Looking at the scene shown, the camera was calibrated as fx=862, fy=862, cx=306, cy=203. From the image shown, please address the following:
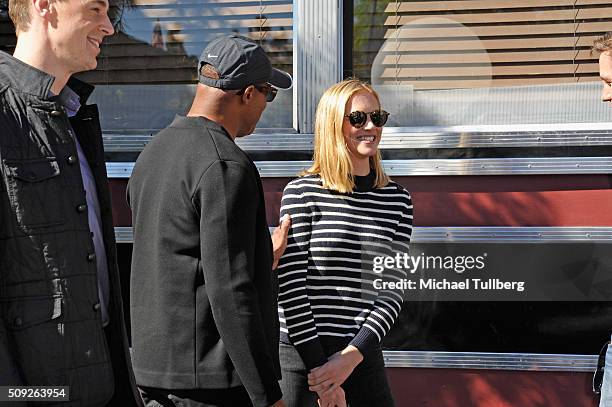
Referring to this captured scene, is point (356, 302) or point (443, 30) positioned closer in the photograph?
point (356, 302)

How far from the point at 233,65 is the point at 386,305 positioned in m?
1.04

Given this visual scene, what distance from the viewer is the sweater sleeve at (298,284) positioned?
2670mm

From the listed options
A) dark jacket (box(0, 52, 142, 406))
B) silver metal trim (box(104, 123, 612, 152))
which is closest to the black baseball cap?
dark jacket (box(0, 52, 142, 406))

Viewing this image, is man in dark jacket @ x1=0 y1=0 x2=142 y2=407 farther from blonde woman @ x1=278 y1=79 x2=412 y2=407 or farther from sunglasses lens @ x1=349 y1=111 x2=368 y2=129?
sunglasses lens @ x1=349 y1=111 x2=368 y2=129

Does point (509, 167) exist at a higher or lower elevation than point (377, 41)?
lower

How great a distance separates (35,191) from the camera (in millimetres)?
1696

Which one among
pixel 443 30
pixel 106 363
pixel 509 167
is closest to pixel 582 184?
pixel 509 167

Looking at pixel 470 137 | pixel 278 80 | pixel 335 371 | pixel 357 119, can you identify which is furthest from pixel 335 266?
pixel 470 137

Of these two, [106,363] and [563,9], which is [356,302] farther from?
[563,9]

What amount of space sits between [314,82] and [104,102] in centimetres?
102

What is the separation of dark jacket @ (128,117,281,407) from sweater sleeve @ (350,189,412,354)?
2.09 ft

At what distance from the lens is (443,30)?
11.9 ft

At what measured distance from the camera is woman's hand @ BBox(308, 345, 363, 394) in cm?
265

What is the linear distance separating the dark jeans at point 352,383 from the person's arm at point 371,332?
53 mm
